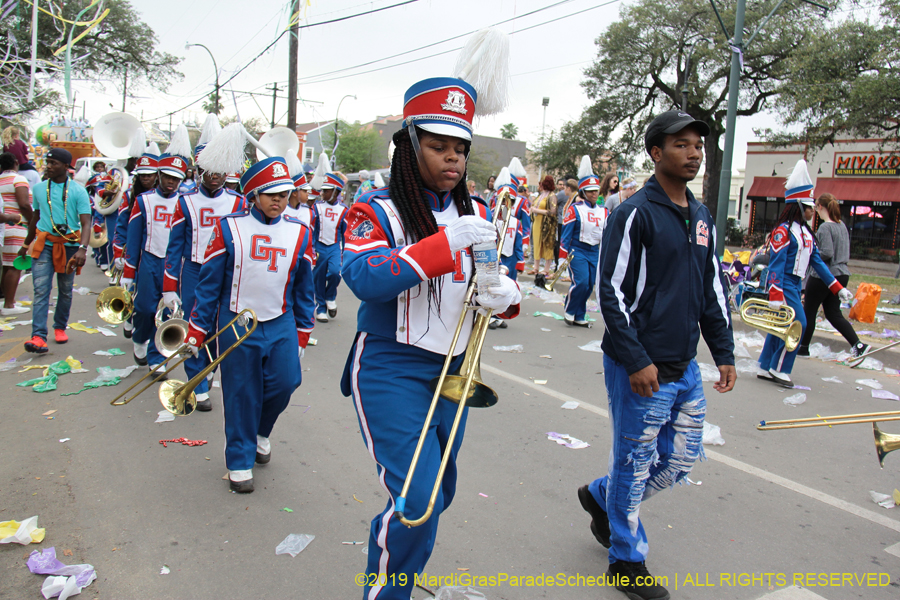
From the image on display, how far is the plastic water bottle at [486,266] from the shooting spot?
90.8 inches

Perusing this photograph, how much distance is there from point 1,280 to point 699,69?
2618 cm

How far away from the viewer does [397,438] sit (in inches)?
92.0

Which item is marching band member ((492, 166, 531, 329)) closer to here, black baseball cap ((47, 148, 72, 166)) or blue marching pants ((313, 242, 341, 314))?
blue marching pants ((313, 242, 341, 314))

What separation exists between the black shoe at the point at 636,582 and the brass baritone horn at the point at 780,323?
439cm

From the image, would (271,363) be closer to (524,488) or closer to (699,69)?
(524,488)

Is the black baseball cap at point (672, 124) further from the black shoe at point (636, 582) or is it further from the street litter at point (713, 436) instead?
the street litter at point (713, 436)

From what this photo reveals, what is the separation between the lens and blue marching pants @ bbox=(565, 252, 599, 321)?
9.27 metres

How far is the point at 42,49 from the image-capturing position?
20.7 metres

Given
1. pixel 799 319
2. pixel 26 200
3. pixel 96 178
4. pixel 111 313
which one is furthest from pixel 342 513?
pixel 96 178

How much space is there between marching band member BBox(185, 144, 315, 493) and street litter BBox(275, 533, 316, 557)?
0.68 meters

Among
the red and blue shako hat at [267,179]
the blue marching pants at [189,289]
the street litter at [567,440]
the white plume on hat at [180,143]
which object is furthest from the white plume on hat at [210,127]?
the street litter at [567,440]

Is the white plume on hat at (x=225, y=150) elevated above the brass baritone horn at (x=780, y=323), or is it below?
above

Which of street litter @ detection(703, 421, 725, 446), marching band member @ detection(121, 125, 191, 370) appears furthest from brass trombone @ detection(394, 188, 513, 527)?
marching band member @ detection(121, 125, 191, 370)

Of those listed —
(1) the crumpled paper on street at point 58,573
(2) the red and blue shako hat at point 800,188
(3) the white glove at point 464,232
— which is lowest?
(1) the crumpled paper on street at point 58,573
